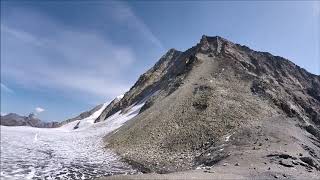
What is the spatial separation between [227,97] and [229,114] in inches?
321

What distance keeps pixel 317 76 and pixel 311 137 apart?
7374 cm

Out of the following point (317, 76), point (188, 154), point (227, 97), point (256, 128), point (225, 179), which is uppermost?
point (317, 76)

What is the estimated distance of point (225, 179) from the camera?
2652cm

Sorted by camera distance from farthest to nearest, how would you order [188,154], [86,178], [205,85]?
[205,85] → [188,154] → [86,178]

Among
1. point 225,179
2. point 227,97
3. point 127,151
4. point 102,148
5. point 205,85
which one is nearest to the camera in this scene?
point 225,179

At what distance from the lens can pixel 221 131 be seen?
51406mm

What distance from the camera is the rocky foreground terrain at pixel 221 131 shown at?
3606 centimetres

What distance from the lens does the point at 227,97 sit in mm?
64688

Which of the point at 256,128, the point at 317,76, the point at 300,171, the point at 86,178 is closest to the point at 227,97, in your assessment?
the point at 256,128

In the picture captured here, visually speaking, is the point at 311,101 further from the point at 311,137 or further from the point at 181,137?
the point at 181,137

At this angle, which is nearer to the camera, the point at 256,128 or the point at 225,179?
the point at 225,179

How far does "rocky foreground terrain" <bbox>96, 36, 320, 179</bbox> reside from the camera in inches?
1420

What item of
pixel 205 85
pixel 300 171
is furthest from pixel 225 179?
pixel 205 85

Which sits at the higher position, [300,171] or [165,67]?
[165,67]
